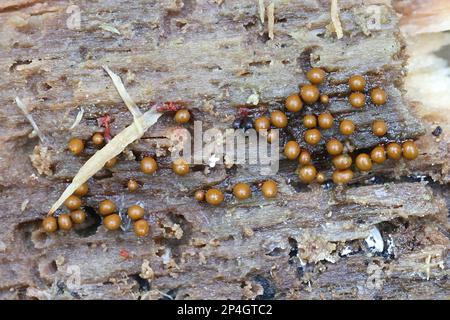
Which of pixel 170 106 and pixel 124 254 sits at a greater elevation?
pixel 170 106

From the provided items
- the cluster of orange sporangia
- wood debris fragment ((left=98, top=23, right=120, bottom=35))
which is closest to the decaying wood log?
wood debris fragment ((left=98, top=23, right=120, bottom=35))

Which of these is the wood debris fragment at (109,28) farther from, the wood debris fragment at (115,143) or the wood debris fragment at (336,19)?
the wood debris fragment at (336,19)

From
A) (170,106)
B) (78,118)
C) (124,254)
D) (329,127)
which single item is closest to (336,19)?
(329,127)

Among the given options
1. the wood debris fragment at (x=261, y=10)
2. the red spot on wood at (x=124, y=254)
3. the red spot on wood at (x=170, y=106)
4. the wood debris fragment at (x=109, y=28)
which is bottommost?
the red spot on wood at (x=124, y=254)

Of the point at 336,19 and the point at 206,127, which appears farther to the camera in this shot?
the point at 206,127

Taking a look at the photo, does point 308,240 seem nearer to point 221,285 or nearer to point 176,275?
point 221,285

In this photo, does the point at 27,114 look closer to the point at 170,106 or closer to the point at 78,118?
the point at 78,118

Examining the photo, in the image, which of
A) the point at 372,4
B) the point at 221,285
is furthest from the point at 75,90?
the point at 372,4

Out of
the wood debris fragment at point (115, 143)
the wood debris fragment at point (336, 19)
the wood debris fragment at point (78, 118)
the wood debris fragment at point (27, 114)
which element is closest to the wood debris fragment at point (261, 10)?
the wood debris fragment at point (336, 19)
